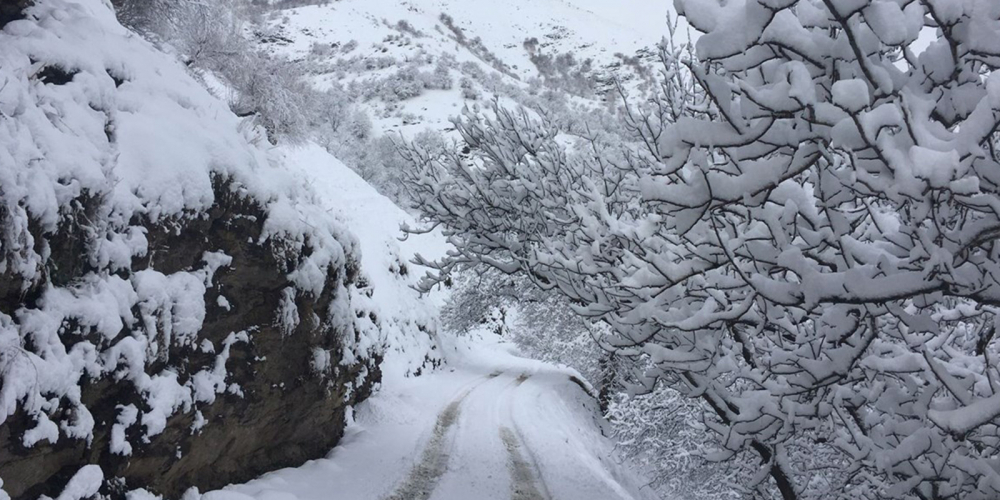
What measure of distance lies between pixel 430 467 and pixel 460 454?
1293mm

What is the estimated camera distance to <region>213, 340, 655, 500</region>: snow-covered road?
7938mm

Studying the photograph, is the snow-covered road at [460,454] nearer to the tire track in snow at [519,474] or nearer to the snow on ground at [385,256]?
the tire track in snow at [519,474]

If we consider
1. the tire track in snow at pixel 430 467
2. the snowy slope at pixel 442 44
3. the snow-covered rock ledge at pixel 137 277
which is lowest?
the tire track in snow at pixel 430 467

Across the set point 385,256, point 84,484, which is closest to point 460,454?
point 84,484

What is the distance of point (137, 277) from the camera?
529 centimetres

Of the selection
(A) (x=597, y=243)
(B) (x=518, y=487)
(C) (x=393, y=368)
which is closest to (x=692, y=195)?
(A) (x=597, y=243)

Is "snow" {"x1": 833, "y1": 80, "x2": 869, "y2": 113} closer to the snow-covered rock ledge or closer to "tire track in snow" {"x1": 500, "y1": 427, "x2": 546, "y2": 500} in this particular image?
the snow-covered rock ledge

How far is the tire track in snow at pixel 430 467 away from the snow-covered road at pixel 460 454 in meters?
0.02

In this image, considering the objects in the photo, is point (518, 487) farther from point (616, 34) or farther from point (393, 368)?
point (616, 34)

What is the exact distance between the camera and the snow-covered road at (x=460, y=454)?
26.0 ft

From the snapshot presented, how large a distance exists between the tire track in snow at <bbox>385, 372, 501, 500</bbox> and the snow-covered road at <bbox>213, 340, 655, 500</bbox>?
18 millimetres

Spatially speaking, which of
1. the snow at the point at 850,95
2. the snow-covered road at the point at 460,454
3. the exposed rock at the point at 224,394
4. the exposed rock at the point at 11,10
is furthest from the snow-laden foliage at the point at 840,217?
the exposed rock at the point at 11,10

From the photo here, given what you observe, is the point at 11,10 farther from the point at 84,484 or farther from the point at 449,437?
the point at 449,437

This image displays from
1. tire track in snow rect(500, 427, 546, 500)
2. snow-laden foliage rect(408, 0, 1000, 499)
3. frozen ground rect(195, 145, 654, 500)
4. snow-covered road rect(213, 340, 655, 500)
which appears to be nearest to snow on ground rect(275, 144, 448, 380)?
frozen ground rect(195, 145, 654, 500)
